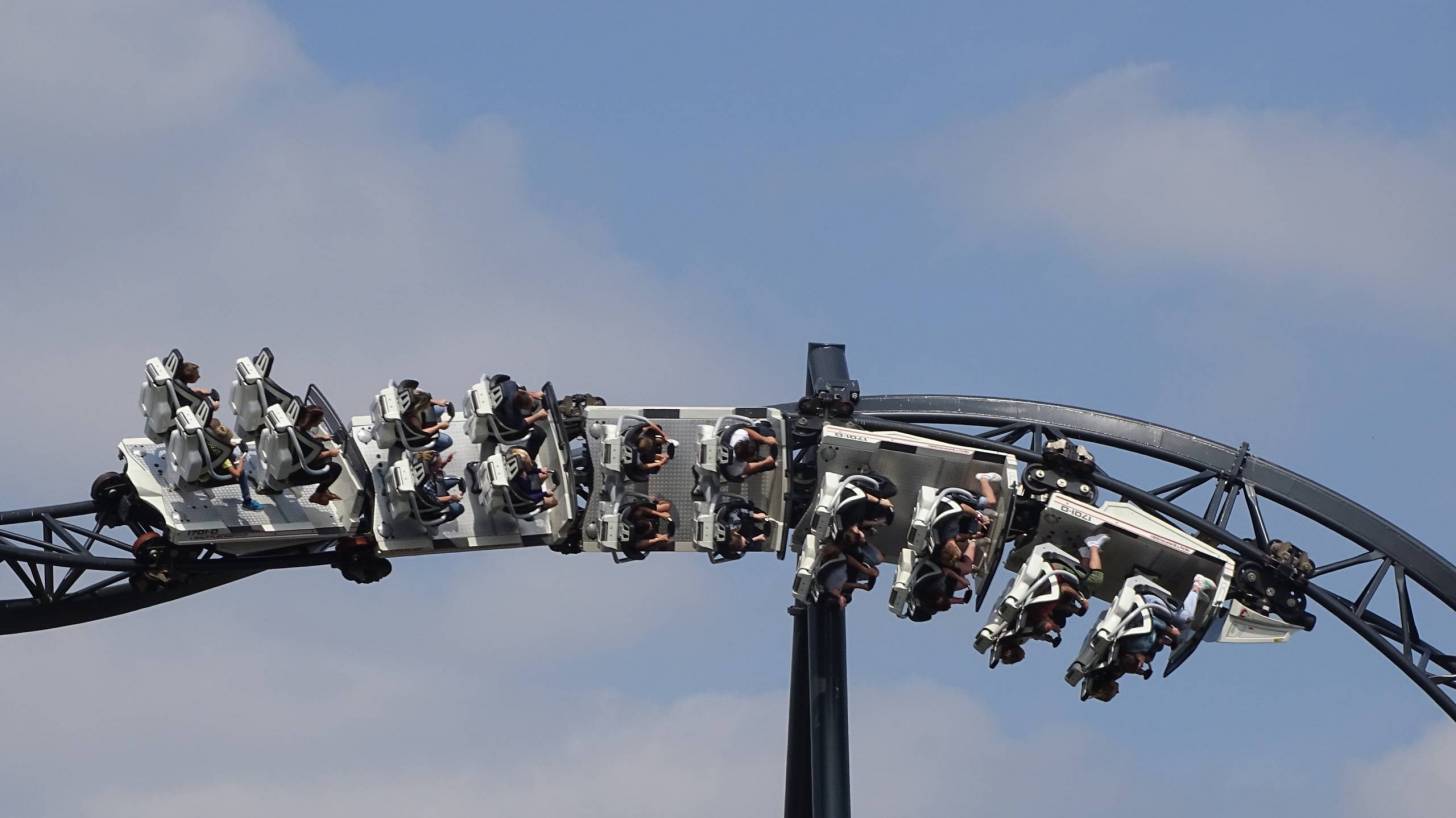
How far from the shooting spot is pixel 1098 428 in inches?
1172

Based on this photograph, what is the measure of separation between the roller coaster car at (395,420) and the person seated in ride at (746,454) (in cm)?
300

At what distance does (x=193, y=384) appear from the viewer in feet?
86.1

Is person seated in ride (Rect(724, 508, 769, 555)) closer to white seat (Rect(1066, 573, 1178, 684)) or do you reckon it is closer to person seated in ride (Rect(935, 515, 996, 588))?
person seated in ride (Rect(935, 515, 996, 588))

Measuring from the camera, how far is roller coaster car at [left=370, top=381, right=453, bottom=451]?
2664 cm

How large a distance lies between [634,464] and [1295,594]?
689 cm

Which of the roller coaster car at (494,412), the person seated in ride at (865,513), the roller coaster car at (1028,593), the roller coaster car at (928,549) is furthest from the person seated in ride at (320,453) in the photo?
the roller coaster car at (1028,593)

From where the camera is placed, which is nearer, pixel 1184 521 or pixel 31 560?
pixel 31 560

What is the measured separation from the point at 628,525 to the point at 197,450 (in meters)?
4.33

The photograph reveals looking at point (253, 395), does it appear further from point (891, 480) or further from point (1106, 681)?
point (1106, 681)

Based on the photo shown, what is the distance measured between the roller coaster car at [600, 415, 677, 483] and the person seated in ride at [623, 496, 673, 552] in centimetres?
31

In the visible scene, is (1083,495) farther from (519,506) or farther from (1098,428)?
(519,506)

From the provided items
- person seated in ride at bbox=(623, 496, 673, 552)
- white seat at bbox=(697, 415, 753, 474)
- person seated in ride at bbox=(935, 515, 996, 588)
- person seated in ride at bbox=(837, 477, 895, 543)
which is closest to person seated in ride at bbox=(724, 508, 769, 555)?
white seat at bbox=(697, 415, 753, 474)

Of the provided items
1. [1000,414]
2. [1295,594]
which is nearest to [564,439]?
[1000,414]

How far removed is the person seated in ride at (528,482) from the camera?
89.0 feet
